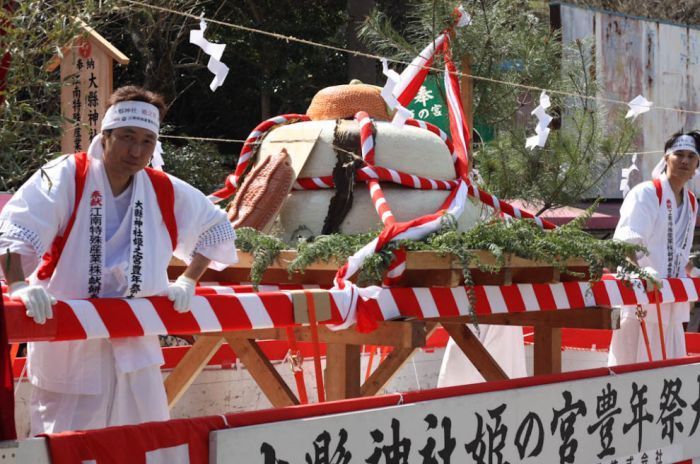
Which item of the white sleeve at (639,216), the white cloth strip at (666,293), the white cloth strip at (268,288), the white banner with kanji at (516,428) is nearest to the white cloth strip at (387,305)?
the white banner with kanji at (516,428)

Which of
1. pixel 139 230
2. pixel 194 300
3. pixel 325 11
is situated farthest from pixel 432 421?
pixel 325 11

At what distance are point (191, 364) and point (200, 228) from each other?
1599 millimetres

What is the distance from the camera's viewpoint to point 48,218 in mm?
3389

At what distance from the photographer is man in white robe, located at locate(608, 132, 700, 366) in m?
6.05

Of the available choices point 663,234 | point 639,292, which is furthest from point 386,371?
point 663,234

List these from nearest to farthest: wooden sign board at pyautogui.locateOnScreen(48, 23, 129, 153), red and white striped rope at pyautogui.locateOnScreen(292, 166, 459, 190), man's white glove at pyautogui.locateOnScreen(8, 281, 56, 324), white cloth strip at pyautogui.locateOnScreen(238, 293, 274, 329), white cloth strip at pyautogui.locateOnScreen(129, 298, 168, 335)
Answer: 1. man's white glove at pyautogui.locateOnScreen(8, 281, 56, 324)
2. white cloth strip at pyautogui.locateOnScreen(129, 298, 168, 335)
3. white cloth strip at pyautogui.locateOnScreen(238, 293, 274, 329)
4. red and white striped rope at pyautogui.locateOnScreen(292, 166, 459, 190)
5. wooden sign board at pyautogui.locateOnScreen(48, 23, 129, 153)

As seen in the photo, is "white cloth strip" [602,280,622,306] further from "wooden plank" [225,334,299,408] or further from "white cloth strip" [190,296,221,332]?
"white cloth strip" [190,296,221,332]

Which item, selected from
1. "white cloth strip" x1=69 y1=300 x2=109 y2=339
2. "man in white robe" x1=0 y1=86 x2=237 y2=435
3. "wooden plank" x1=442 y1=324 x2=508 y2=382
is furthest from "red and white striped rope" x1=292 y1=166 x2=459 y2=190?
"white cloth strip" x1=69 y1=300 x2=109 y2=339

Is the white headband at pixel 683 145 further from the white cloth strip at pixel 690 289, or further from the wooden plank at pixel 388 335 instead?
the wooden plank at pixel 388 335

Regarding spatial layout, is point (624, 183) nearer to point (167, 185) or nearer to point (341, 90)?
point (341, 90)

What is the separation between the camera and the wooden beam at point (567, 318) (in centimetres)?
496

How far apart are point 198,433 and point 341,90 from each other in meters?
2.94

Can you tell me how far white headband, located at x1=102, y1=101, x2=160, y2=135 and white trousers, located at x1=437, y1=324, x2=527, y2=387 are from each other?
11.4ft

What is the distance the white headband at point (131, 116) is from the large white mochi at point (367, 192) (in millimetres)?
1632
